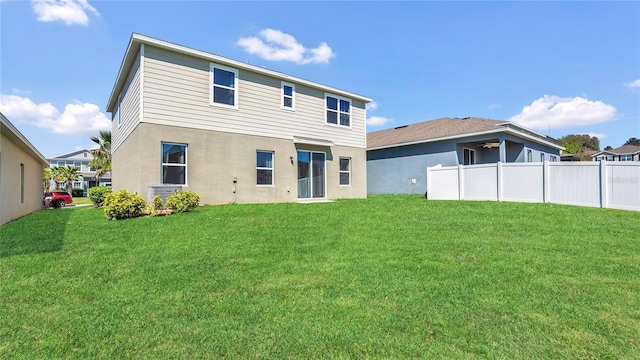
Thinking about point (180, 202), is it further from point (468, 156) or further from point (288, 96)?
point (468, 156)

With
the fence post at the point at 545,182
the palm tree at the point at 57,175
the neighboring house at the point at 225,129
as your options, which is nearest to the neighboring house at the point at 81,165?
the palm tree at the point at 57,175

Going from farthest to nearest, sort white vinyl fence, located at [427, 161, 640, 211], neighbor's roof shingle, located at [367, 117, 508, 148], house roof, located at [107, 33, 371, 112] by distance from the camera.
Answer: neighbor's roof shingle, located at [367, 117, 508, 148], house roof, located at [107, 33, 371, 112], white vinyl fence, located at [427, 161, 640, 211]

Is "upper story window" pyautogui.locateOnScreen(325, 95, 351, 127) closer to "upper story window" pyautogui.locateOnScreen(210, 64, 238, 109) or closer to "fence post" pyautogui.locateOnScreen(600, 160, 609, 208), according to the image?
"upper story window" pyautogui.locateOnScreen(210, 64, 238, 109)

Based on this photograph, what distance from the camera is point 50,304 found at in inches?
132

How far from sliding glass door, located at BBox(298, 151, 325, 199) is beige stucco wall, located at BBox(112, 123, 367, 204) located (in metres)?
0.35

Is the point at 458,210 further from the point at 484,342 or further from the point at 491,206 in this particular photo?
the point at 484,342

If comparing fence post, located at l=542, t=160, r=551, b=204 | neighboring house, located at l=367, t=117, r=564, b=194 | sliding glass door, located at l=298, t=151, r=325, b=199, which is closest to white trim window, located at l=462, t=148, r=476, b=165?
neighboring house, located at l=367, t=117, r=564, b=194

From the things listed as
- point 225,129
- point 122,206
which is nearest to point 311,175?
point 225,129

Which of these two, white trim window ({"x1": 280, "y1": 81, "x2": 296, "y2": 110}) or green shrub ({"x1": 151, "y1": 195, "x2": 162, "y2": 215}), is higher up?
white trim window ({"x1": 280, "y1": 81, "x2": 296, "y2": 110})

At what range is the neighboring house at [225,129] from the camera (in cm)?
993

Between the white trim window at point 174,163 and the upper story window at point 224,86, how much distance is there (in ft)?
7.12

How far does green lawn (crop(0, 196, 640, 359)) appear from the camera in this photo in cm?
260

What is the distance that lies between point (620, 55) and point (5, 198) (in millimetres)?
24811

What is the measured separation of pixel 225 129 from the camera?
1143cm
